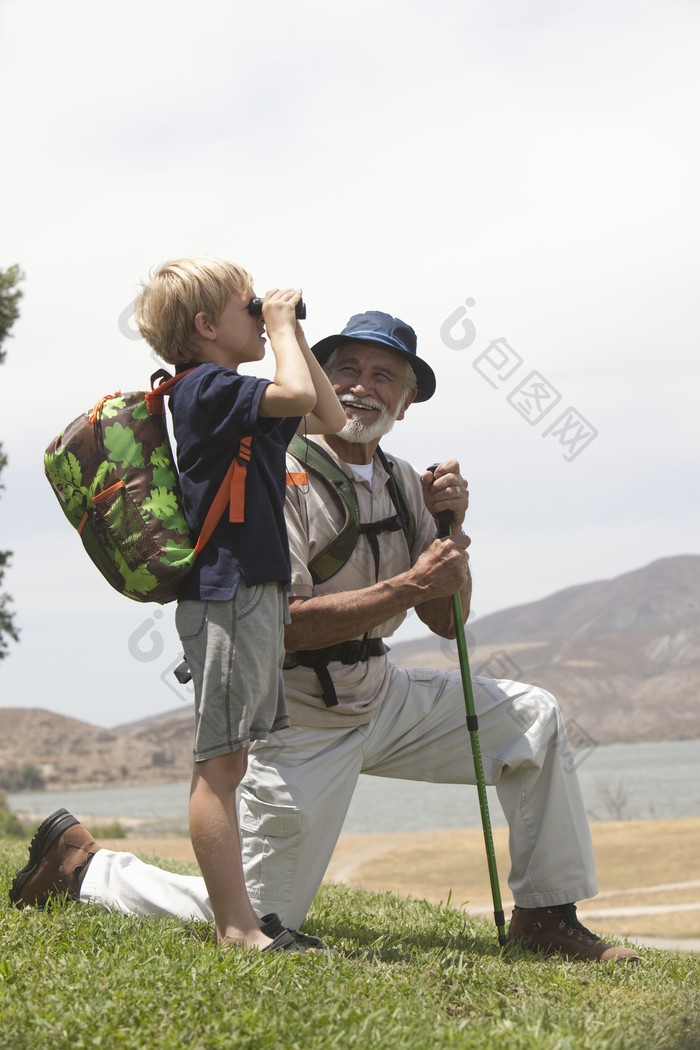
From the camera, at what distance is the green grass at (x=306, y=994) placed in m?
2.53

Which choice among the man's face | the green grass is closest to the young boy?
the green grass

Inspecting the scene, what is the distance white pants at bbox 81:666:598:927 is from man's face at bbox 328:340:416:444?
3.57ft

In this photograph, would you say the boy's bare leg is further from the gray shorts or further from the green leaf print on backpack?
the green leaf print on backpack

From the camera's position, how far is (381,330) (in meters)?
4.67

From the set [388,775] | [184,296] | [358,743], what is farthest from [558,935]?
[184,296]

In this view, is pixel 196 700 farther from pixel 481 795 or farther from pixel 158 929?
pixel 481 795

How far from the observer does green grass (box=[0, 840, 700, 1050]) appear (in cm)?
253

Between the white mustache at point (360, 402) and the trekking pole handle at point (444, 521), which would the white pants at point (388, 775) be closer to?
the trekking pole handle at point (444, 521)

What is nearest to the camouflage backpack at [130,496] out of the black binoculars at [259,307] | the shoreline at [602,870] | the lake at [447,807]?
the black binoculars at [259,307]

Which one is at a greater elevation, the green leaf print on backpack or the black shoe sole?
the green leaf print on backpack

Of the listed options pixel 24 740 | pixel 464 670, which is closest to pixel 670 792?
pixel 464 670

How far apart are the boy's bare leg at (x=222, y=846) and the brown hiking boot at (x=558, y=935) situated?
1.21 metres

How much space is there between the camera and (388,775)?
435cm

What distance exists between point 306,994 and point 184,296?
6.61 feet
